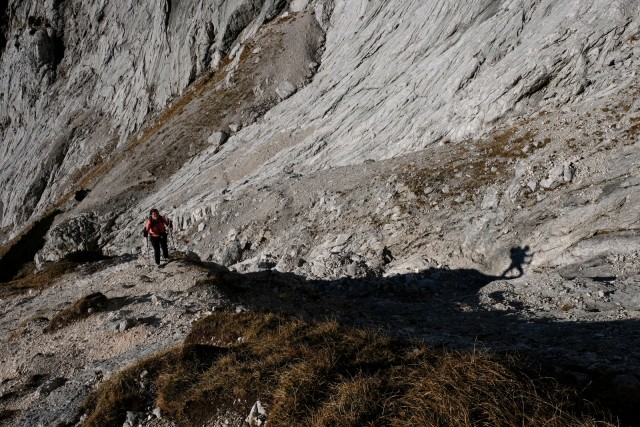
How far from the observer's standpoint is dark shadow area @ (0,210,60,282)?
145 feet

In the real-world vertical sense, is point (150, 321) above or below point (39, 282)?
below

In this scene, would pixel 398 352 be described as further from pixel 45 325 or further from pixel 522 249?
pixel 45 325

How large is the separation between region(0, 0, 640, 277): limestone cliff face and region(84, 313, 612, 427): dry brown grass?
1091cm

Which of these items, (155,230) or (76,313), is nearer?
(76,313)

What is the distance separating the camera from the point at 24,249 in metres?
46.3

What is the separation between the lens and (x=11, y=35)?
8275 centimetres

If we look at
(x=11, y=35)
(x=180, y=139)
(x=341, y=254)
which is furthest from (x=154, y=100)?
(x=341, y=254)

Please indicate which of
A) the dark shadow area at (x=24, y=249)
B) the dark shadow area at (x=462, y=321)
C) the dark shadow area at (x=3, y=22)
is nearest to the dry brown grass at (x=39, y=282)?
the dark shadow area at (x=462, y=321)

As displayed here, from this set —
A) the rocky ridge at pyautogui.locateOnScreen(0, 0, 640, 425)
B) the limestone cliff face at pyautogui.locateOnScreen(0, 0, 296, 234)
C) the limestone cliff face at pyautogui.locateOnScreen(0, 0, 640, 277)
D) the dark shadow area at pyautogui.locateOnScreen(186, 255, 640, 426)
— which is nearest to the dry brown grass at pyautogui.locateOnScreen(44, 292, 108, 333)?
the rocky ridge at pyautogui.locateOnScreen(0, 0, 640, 425)

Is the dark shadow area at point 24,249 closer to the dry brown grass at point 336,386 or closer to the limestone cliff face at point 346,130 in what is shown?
the limestone cliff face at point 346,130

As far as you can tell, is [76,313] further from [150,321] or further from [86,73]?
[86,73]

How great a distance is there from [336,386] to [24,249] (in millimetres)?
53883

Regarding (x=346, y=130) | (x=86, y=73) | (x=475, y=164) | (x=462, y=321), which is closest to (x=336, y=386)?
(x=462, y=321)

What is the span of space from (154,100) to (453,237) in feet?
190
